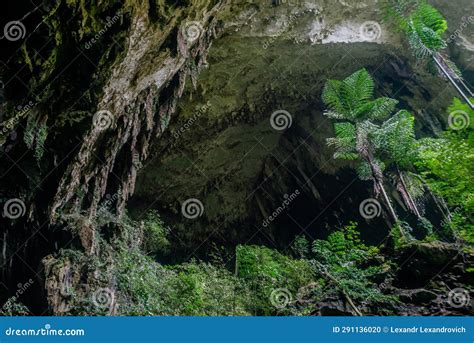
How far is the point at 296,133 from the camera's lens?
16.0 metres

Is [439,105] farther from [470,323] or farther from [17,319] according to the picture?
[17,319]

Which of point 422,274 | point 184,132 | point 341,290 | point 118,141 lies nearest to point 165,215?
point 184,132

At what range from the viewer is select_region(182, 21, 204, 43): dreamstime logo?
825 centimetres

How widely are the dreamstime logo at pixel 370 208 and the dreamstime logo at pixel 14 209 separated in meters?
11.4

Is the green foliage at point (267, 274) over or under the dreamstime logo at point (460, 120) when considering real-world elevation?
under

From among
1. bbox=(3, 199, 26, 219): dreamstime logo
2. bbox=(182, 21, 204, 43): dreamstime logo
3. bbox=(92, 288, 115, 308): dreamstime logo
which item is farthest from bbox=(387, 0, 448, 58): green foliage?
bbox=(3, 199, 26, 219): dreamstime logo

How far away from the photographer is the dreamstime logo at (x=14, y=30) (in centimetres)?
562

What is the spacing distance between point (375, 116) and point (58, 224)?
9541mm

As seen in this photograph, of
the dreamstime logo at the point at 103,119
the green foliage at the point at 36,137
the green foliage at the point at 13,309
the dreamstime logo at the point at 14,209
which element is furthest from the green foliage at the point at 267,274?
the green foliage at the point at 36,137

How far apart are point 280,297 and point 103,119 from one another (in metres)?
5.99

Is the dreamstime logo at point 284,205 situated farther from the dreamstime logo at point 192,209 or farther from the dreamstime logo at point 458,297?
the dreamstime logo at point 458,297

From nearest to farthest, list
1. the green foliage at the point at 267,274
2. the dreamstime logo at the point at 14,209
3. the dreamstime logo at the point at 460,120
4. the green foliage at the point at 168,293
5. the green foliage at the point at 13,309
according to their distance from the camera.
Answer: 1. the green foliage at the point at 13,309
2. the dreamstime logo at the point at 14,209
3. the green foliage at the point at 168,293
4. the dreamstime logo at the point at 460,120
5. the green foliage at the point at 267,274

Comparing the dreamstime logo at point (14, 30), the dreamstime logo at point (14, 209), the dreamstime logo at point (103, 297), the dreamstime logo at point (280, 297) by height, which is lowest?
the dreamstime logo at point (280, 297)

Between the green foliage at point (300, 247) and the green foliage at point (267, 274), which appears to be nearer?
the green foliage at point (267, 274)
